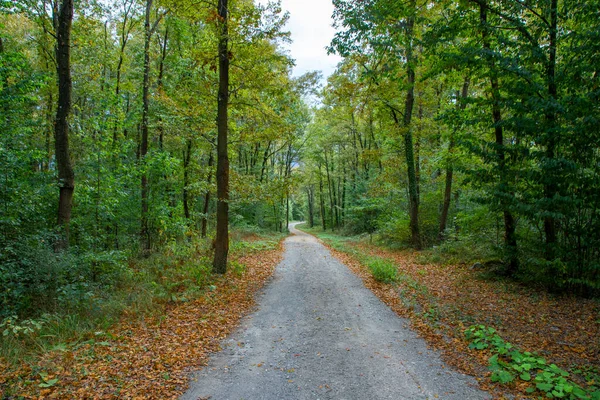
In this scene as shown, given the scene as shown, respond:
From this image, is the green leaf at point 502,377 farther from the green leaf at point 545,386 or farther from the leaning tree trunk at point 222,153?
the leaning tree trunk at point 222,153

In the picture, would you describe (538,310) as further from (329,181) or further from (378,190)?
(329,181)

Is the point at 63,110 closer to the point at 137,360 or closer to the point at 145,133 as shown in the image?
the point at 137,360

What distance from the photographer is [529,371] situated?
414cm

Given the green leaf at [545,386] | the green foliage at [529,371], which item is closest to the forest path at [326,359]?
the green foliage at [529,371]

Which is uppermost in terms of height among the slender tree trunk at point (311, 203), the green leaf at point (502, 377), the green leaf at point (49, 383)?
the slender tree trunk at point (311, 203)

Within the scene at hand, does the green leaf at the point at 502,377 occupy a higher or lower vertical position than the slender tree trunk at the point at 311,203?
lower

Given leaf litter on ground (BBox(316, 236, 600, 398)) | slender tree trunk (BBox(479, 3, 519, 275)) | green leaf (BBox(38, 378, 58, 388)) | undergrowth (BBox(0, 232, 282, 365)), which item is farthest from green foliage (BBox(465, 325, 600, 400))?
undergrowth (BBox(0, 232, 282, 365))

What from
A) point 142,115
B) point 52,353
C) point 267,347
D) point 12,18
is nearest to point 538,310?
point 267,347

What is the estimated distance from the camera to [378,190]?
54.4ft

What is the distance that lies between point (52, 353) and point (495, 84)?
11677mm

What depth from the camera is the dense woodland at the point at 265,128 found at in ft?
21.4

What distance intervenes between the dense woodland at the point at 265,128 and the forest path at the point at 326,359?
3737 mm

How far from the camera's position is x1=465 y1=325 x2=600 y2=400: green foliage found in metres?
3.62

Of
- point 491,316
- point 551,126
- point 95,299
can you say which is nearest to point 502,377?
point 491,316
